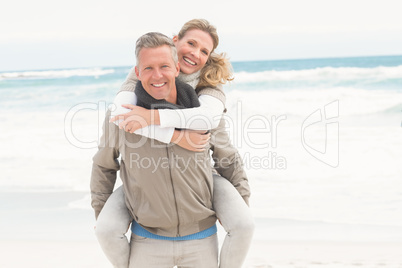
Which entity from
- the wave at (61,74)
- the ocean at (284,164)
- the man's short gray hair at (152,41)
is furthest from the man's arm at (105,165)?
the wave at (61,74)

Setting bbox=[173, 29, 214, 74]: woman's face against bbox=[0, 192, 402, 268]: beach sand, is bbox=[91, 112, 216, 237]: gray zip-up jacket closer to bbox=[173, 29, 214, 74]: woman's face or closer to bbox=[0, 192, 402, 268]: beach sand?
bbox=[173, 29, 214, 74]: woman's face

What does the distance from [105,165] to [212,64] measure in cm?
76

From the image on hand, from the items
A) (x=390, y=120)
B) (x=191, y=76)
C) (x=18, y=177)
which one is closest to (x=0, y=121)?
(x=18, y=177)

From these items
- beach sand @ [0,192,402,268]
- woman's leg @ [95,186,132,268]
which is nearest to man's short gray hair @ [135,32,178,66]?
woman's leg @ [95,186,132,268]

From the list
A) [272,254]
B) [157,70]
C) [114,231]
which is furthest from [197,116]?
[272,254]

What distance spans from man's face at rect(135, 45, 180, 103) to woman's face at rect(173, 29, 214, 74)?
0.28 meters

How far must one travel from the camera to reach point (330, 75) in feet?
67.8

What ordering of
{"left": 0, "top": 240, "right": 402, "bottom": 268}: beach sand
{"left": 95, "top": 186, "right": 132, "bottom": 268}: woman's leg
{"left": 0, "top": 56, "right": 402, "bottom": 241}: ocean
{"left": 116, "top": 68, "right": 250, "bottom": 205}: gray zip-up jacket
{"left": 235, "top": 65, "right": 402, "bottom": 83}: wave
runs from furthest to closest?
{"left": 235, "top": 65, "right": 402, "bottom": 83}: wave < {"left": 0, "top": 56, "right": 402, "bottom": 241}: ocean < {"left": 0, "top": 240, "right": 402, "bottom": 268}: beach sand < {"left": 116, "top": 68, "right": 250, "bottom": 205}: gray zip-up jacket < {"left": 95, "top": 186, "right": 132, "bottom": 268}: woman's leg

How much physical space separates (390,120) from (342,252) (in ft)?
24.6

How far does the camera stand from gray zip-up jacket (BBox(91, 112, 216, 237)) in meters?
2.13

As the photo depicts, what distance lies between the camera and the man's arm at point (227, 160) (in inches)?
93.7

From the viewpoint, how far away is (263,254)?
370 cm

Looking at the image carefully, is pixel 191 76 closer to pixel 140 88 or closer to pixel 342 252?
pixel 140 88

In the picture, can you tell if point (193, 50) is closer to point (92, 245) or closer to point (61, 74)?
point (92, 245)
